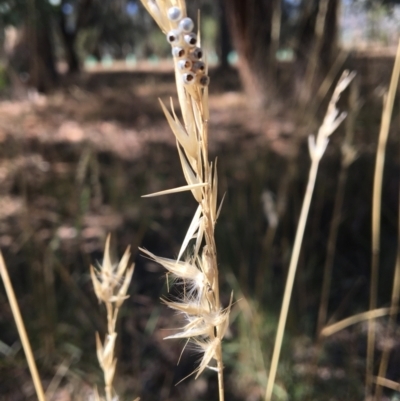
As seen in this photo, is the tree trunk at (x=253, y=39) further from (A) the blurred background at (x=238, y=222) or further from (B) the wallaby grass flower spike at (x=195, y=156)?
(B) the wallaby grass flower spike at (x=195, y=156)

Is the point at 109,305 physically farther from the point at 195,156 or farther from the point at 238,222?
the point at 238,222

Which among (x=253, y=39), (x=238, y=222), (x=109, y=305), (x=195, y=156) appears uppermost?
(x=253, y=39)

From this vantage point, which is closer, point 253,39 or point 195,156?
point 195,156

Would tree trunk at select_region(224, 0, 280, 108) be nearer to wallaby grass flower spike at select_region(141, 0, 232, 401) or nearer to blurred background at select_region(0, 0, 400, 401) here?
blurred background at select_region(0, 0, 400, 401)

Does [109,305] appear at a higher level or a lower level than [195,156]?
lower

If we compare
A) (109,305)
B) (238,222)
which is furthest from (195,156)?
(238,222)

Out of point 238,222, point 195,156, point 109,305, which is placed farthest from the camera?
point 238,222

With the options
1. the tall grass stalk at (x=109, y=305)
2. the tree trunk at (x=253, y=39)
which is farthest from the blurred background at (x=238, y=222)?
the tall grass stalk at (x=109, y=305)
